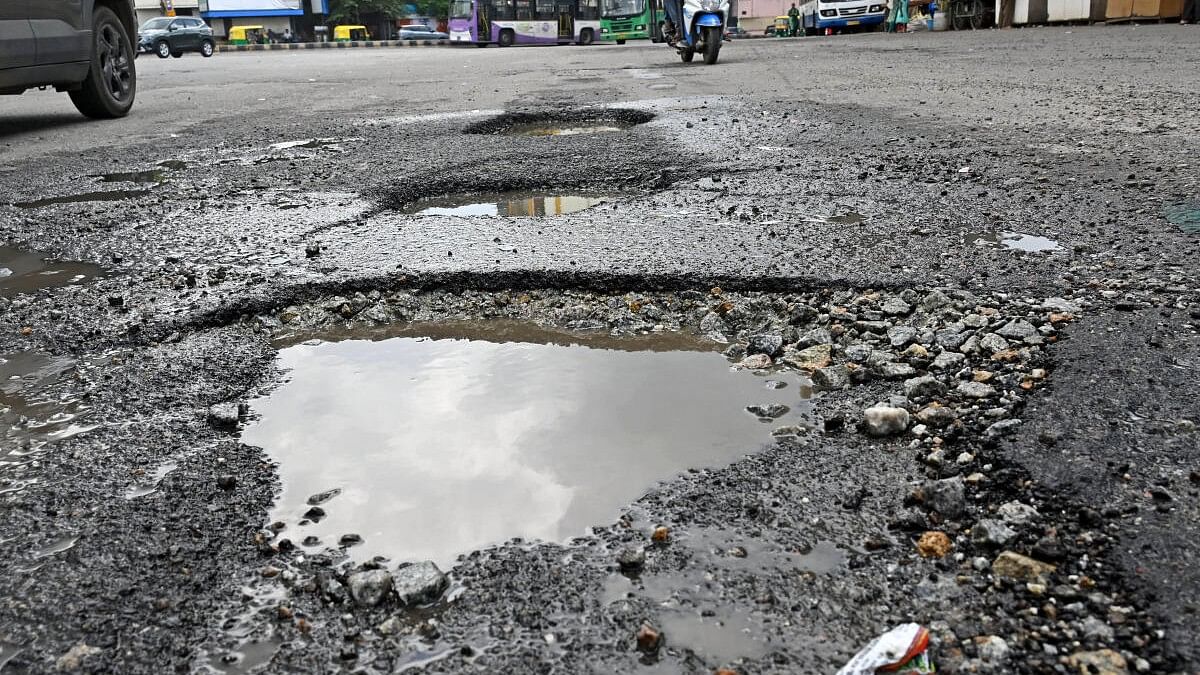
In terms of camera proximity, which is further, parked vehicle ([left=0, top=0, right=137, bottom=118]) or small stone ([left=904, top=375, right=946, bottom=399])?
parked vehicle ([left=0, top=0, right=137, bottom=118])

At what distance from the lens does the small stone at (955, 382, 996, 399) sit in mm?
2070

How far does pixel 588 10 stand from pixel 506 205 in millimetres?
29631

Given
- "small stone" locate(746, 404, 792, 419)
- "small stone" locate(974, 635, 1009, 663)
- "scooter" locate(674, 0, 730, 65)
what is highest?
"scooter" locate(674, 0, 730, 65)

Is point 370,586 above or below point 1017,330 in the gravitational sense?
below

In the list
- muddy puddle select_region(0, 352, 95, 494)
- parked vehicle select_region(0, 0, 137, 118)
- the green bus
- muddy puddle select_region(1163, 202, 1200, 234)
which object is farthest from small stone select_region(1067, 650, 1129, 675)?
the green bus

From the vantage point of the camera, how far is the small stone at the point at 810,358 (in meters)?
2.43

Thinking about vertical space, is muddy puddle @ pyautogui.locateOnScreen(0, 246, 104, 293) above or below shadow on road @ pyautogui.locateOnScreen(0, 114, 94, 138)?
below

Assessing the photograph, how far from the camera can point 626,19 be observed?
3153 cm

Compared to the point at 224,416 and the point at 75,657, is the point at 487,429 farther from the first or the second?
the point at 75,657

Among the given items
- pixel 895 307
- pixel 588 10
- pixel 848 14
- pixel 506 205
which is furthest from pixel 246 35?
pixel 895 307

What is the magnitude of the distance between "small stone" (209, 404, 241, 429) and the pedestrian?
23086mm

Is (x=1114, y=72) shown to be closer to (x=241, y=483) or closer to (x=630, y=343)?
(x=630, y=343)

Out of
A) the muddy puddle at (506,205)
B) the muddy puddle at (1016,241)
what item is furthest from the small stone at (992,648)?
the muddy puddle at (506,205)

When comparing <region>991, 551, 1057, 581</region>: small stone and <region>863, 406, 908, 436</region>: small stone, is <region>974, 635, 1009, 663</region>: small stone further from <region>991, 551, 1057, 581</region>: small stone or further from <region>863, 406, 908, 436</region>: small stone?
<region>863, 406, 908, 436</region>: small stone
